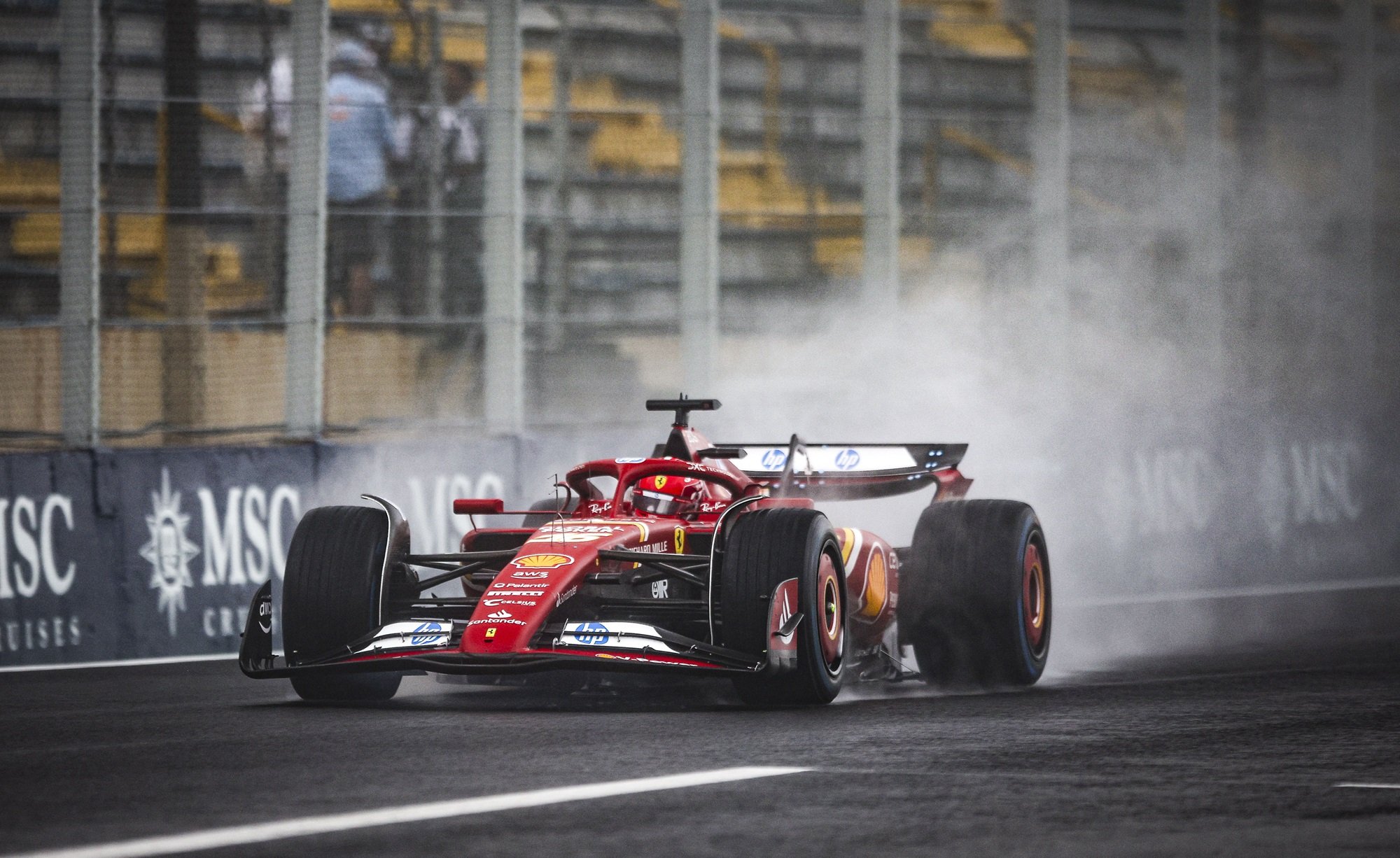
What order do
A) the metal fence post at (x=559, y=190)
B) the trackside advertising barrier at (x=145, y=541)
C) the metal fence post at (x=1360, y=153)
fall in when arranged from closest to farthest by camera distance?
the trackside advertising barrier at (x=145, y=541)
the metal fence post at (x=559, y=190)
the metal fence post at (x=1360, y=153)

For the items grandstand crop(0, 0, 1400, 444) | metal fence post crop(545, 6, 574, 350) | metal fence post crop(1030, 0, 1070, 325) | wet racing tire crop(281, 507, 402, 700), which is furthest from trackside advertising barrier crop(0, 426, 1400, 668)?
wet racing tire crop(281, 507, 402, 700)

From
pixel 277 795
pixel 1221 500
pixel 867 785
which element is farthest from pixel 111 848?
pixel 1221 500

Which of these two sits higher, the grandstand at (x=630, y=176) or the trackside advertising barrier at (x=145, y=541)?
the grandstand at (x=630, y=176)

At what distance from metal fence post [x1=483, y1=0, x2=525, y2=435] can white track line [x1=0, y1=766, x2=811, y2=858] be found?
959 centimetres

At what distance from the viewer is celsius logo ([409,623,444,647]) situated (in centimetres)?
921

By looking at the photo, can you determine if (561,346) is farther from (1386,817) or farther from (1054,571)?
(1386,817)

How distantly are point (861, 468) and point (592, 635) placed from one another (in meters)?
3.29

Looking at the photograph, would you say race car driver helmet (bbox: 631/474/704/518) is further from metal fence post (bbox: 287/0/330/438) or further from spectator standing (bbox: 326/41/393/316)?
spectator standing (bbox: 326/41/393/316)

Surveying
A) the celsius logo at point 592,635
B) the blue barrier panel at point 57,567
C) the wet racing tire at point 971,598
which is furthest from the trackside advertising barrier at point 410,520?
the celsius logo at point 592,635

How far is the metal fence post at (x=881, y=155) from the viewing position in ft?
61.6

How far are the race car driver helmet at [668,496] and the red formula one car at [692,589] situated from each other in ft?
0.04

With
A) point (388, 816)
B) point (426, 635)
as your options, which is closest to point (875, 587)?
point (426, 635)

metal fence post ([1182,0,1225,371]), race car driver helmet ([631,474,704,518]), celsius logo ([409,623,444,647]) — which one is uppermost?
metal fence post ([1182,0,1225,371])

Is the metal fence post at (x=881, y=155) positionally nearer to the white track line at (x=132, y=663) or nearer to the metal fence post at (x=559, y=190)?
the metal fence post at (x=559, y=190)
